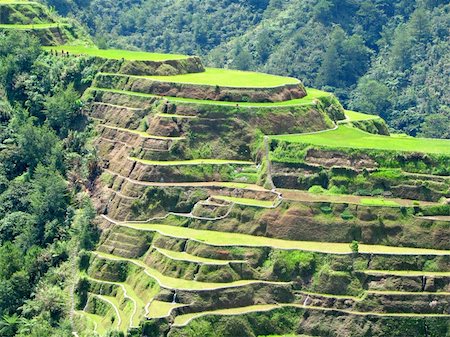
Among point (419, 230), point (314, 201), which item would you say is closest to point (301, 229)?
point (314, 201)

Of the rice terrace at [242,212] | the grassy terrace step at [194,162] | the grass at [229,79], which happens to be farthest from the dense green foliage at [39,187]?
the grass at [229,79]

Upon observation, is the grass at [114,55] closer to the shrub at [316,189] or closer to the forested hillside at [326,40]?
the shrub at [316,189]

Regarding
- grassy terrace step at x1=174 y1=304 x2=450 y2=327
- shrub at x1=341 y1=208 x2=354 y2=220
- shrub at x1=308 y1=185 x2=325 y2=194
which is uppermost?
shrub at x1=308 y1=185 x2=325 y2=194

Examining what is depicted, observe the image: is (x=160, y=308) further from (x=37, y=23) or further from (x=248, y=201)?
(x=37, y=23)

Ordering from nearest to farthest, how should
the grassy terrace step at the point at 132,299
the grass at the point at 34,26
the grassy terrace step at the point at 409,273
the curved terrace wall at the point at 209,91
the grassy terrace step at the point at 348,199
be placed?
the grassy terrace step at the point at 132,299
the grassy terrace step at the point at 409,273
the grassy terrace step at the point at 348,199
the curved terrace wall at the point at 209,91
the grass at the point at 34,26

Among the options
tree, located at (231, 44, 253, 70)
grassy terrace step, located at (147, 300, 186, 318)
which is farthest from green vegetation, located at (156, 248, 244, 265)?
tree, located at (231, 44, 253, 70)

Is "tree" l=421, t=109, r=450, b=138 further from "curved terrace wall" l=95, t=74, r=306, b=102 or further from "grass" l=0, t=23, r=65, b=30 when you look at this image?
"grass" l=0, t=23, r=65, b=30
